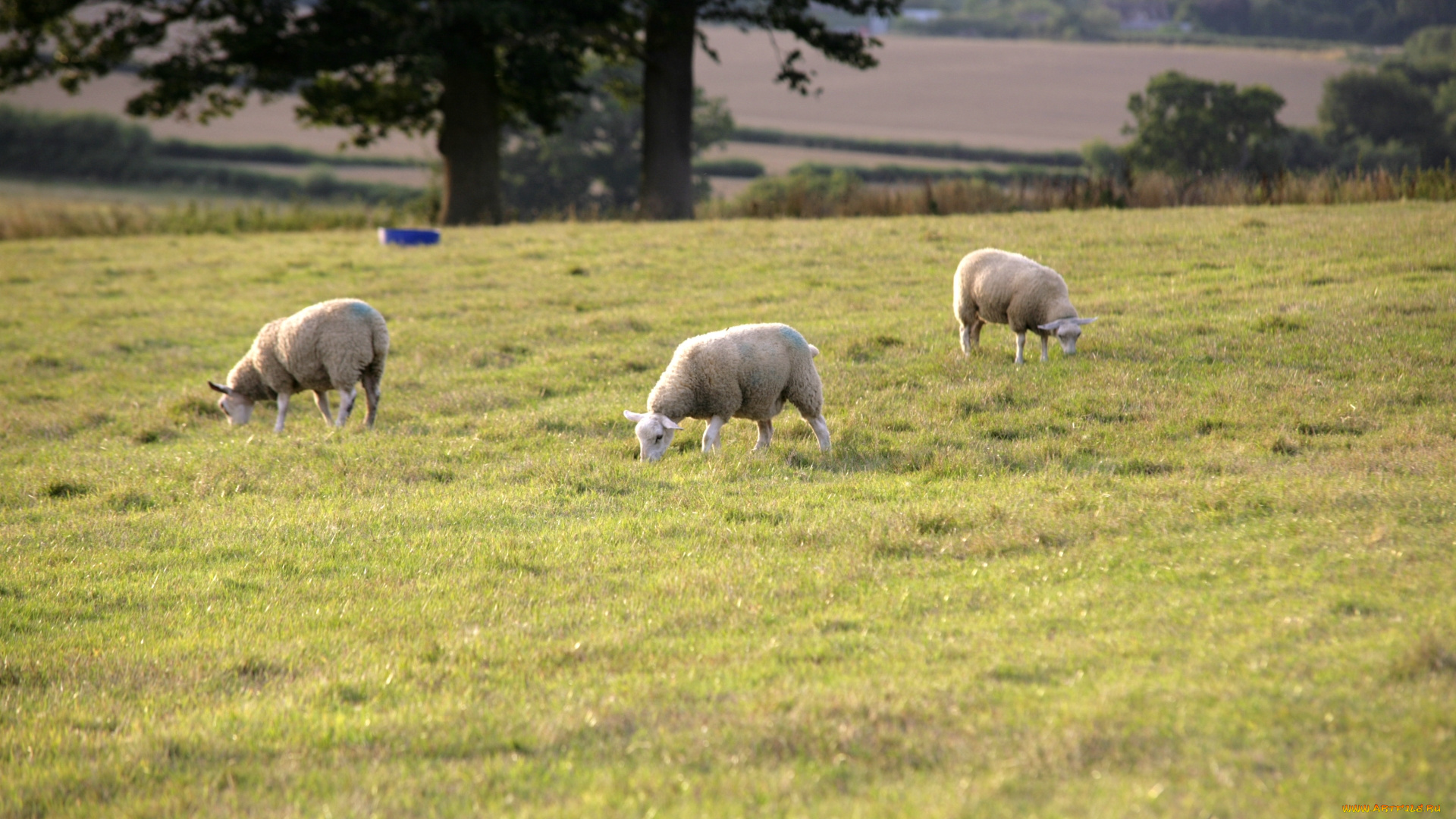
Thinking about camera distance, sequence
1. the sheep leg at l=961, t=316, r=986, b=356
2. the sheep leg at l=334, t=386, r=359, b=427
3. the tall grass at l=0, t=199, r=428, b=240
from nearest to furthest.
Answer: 1. the sheep leg at l=334, t=386, r=359, b=427
2. the sheep leg at l=961, t=316, r=986, b=356
3. the tall grass at l=0, t=199, r=428, b=240

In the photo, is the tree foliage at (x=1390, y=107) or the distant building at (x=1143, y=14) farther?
the distant building at (x=1143, y=14)

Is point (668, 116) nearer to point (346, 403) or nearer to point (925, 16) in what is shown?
point (346, 403)

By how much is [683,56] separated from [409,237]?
32.1 feet

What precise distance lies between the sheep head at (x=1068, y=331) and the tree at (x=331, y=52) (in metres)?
17.6

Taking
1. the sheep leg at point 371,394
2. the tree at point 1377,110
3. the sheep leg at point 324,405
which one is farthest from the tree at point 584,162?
the sheep leg at point 371,394

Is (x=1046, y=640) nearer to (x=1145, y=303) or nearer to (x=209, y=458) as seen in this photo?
(x=209, y=458)

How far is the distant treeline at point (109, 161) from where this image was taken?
171 ft

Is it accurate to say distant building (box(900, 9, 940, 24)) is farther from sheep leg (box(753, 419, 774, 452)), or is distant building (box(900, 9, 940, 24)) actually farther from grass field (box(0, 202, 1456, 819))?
sheep leg (box(753, 419, 774, 452))

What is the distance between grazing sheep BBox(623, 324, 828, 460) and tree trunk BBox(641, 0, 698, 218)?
2037 centimetres

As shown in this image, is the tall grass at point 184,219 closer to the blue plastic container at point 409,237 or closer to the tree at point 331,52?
the tree at point 331,52

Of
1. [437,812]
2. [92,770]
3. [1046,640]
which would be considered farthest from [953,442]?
[92,770]

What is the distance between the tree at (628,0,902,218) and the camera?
2680cm

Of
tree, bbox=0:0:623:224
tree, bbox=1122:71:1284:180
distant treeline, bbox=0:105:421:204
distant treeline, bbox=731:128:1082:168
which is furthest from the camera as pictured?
distant treeline, bbox=0:105:421:204

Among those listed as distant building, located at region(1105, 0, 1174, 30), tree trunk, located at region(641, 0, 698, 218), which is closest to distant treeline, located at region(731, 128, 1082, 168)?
tree trunk, located at region(641, 0, 698, 218)
